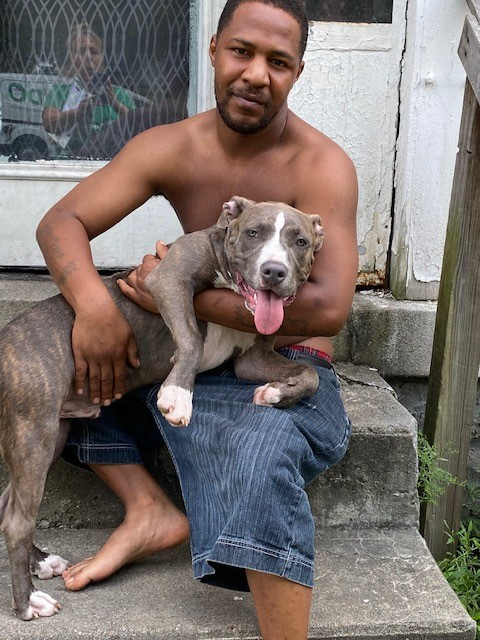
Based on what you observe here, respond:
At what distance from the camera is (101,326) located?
3037mm

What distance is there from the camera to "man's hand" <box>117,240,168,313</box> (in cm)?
314

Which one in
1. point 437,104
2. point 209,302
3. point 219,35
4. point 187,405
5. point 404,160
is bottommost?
point 187,405

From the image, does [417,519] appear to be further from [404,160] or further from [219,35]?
[219,35]

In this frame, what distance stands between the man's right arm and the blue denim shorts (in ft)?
0.71

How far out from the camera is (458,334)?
3682mm

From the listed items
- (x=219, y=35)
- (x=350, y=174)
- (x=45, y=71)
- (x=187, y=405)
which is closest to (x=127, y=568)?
(x=187, y=405)

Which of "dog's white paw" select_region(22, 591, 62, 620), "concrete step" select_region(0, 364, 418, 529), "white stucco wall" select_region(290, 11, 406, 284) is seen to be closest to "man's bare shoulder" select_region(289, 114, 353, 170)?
"white stucco wall" select_region(290, 11, 406, 284)

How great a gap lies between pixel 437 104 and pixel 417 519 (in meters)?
1.78

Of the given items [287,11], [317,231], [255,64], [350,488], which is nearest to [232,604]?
[350,488]

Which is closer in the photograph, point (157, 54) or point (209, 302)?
point (209, 302)

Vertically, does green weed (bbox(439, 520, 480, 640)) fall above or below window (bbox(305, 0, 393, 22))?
below

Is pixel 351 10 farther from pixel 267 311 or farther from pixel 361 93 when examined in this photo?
pixel 267 311

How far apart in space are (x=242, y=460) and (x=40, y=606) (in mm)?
792

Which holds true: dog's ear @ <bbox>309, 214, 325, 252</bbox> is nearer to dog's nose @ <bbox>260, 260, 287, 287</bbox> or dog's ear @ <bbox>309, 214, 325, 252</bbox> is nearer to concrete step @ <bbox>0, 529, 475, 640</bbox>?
dog's nose @ <bbox>260, 260, 287, 287</bbox>
